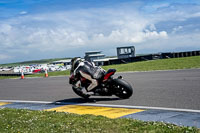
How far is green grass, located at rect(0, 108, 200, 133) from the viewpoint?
557 cm

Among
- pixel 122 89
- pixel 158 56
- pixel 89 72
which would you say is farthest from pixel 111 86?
pixel 158 56

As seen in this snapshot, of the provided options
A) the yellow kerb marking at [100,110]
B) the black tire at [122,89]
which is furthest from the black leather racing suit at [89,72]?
the yellow kerb marking at [100,110]

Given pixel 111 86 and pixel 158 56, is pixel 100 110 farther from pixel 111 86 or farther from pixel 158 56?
pixel 158 56

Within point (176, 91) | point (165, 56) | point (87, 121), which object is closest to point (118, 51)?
point (165, 56)

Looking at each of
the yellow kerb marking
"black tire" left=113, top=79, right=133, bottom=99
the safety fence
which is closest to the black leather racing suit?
"black tire" left=113, top=79, right=133, bottom=99

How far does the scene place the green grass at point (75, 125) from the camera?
5574 mm

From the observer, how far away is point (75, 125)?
20.7ft

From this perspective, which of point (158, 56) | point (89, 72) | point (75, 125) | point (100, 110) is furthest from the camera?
point (158, 56)

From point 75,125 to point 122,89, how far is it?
3.58 m

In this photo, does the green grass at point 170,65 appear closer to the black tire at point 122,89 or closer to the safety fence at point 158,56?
the safety fence at point 158,56

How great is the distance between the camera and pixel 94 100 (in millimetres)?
9891

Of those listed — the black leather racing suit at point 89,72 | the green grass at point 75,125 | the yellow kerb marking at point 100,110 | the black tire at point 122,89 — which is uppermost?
the black leather racing suit at point 89,72

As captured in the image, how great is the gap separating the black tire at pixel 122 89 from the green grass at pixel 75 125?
2.33 metres

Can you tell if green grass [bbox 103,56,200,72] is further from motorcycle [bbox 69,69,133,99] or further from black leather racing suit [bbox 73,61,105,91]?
black leather racing suit [bbox 73,61,105,91]
